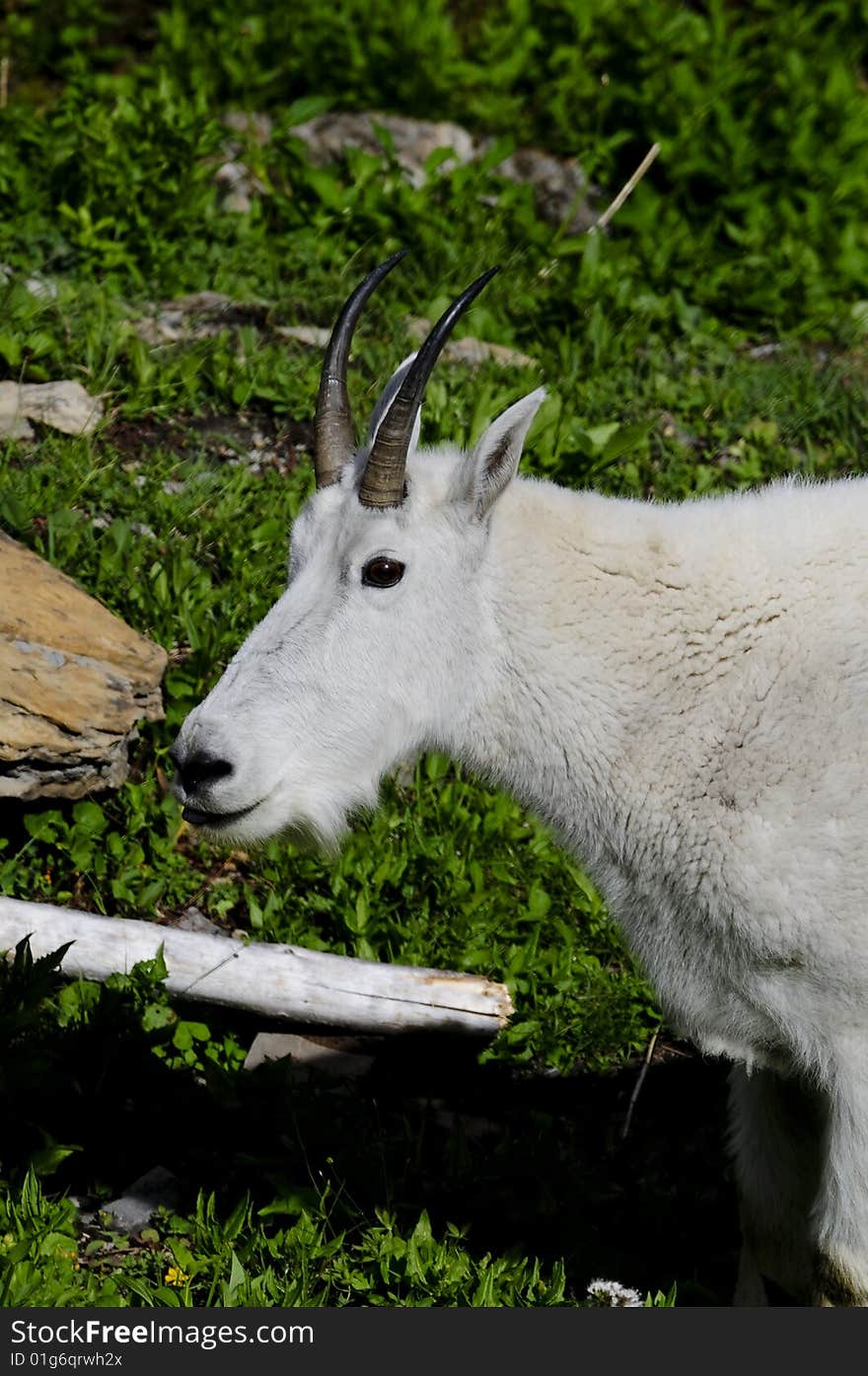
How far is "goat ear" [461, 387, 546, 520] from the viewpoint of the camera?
3.81m

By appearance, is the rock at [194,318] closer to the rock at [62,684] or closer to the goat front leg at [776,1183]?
the rock at [62,684]

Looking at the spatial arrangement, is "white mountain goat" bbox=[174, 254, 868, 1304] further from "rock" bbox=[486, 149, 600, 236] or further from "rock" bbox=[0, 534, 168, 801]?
"rock" bbox=[486, 149, 600, 236]

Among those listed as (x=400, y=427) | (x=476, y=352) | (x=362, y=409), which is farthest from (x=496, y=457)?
(x=476, y=352)

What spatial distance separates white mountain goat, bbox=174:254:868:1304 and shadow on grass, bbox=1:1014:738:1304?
0.91 meters

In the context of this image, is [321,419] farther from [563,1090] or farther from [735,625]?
[563,1090]

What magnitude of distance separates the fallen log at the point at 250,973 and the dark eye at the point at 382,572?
1.46m

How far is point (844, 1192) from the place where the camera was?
12.5ft

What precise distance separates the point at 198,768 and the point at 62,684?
1360mm

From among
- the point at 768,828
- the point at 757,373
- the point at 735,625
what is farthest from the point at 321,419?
the point at 757,373

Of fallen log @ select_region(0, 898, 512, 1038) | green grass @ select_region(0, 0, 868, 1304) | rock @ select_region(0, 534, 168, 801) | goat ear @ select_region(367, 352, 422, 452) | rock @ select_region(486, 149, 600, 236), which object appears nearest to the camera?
goat ear @ select_region(367, 352, 422, 452)

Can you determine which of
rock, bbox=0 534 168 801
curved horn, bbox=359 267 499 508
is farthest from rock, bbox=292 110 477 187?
curved horn, bbox=359 267 499 508

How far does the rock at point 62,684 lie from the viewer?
16.2 ft

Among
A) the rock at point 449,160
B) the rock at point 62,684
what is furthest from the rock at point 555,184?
the rock at point 62,684

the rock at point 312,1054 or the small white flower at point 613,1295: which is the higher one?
the small white flower at point 613,1295
